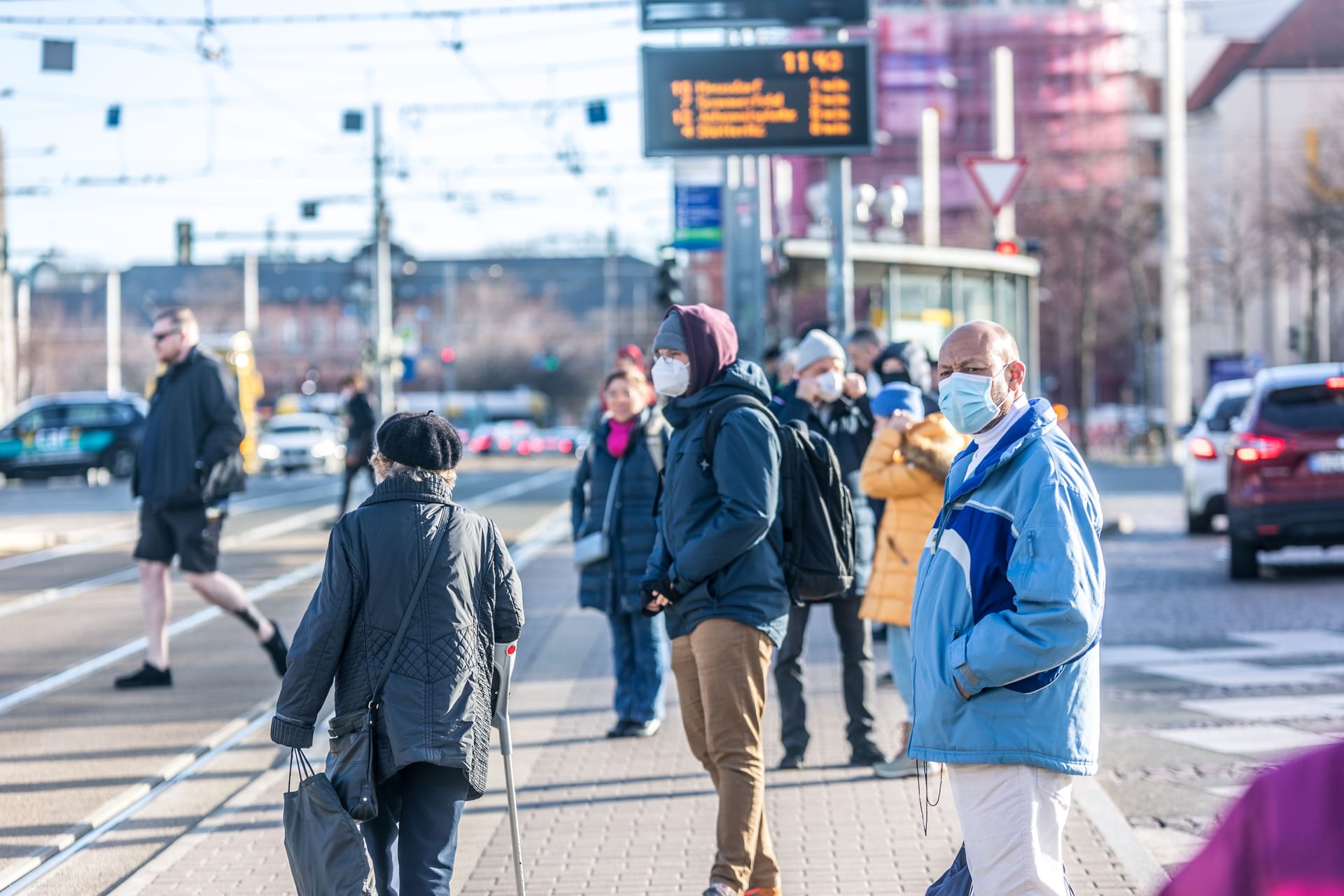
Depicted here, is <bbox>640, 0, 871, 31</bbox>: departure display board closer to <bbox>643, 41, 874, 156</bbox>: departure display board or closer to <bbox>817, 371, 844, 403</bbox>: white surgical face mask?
<bbox>643, 41, 874, 156</bbox>: departure display board

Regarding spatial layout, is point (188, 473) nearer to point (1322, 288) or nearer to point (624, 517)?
point (624, 517)

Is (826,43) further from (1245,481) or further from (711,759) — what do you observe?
(711,759)

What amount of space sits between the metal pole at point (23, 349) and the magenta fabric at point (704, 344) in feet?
165

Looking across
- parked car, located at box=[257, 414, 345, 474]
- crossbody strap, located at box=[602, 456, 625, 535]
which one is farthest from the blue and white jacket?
parked car, located at box=[257, 414, 345, 474]

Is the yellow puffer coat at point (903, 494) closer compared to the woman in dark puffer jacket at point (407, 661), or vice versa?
the woman in dark puffer jacket at point (407, 661)

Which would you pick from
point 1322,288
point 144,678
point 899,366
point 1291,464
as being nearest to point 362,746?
point 899,366

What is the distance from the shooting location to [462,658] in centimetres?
447

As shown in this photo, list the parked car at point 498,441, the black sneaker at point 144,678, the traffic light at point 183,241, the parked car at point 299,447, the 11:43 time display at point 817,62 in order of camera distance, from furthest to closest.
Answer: the parked car at point 498,441, the parked car at point 299,447, the traffic light at point 183,241, the 11:43 time display at point 817,62, the black sneaker at point 144,678

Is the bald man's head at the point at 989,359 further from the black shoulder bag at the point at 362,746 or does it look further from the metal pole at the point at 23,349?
the metal pole at the point at 23,349

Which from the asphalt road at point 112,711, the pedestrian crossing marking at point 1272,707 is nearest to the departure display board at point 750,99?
the asphalt road at point 112,711

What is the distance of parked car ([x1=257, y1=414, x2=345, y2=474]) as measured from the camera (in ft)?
157

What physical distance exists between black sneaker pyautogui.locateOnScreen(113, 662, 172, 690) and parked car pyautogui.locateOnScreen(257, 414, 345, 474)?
3808 centimetres

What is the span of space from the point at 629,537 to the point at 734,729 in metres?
3.14

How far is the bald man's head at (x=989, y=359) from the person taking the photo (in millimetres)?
4047
